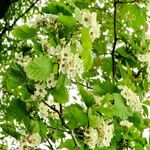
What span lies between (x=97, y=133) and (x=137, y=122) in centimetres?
55

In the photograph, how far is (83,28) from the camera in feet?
7.04

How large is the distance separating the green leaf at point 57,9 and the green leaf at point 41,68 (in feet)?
1.03

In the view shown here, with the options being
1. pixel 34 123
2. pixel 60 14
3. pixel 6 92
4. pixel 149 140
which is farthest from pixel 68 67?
pixel 6 92

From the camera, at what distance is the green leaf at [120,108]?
8.23 feet

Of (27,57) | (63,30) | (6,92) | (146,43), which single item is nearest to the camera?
(63,30)

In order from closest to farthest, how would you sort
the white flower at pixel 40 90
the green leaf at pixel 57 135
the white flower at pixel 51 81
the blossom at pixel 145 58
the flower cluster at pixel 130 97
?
the white flower at pixel 51 81 < the white flower at pixel 40 90 < the flower cluster at pixel 130 97 < the blossom at pixel 145 58 < the green leaf at pixel 57 135

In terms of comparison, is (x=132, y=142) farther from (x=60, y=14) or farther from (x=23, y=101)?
(x=60, y=14)

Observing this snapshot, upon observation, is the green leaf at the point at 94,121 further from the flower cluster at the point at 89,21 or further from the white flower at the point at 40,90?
the flower cluster at the point at 89,21

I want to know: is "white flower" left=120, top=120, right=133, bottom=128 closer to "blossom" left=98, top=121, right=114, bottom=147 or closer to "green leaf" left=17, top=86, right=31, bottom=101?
"blossom" left=98, top=121, right=114, bottom=147

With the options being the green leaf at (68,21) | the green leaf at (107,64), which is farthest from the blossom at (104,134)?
the green leaf at (107,64)

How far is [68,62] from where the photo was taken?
2.14 meters

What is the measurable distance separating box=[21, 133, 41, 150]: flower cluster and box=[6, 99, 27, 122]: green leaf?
118mm

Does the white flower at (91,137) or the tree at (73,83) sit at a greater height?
the tree at (73,83)

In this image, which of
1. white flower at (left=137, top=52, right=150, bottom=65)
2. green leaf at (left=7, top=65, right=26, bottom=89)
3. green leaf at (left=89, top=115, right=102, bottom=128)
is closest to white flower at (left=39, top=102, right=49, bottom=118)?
green leaf at (left=7, top=65, right=26, bottom=89)
